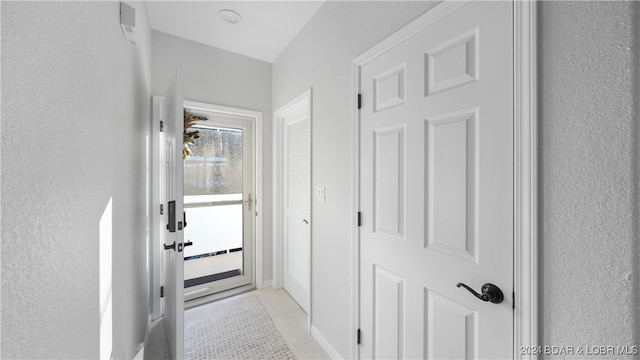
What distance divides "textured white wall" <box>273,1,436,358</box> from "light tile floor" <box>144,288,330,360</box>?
147 millimetres

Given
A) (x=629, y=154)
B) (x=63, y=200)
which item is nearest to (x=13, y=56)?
(x=63, y=200)

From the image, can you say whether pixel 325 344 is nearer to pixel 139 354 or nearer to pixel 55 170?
pixel 139 354

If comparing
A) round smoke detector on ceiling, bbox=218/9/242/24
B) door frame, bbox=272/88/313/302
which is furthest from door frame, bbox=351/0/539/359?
door frame, bbox=272/88/313/302

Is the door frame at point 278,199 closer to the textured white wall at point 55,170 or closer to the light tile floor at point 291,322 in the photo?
the light tile floor at point 291,322

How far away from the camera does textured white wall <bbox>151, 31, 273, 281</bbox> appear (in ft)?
7.48

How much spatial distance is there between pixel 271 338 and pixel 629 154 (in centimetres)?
228

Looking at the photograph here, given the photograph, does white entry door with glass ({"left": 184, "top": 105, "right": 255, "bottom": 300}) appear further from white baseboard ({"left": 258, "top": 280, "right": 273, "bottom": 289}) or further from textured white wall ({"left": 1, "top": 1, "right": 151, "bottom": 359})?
textured white wall ({"left": 1, "top": 1, "right": 151, "bottom": 359})

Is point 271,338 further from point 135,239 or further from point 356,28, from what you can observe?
point 356,28

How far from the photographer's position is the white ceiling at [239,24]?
1.92 m

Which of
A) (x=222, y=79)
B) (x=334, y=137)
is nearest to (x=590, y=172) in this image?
(x=334, y=137)

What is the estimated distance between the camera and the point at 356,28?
1.54m

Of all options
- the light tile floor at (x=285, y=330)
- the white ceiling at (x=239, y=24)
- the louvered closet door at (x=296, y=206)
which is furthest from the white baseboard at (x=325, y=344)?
the white ceiling at (x=239, y=24)

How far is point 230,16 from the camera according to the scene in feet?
6.71

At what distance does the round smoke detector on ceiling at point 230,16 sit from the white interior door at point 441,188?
1.32m
